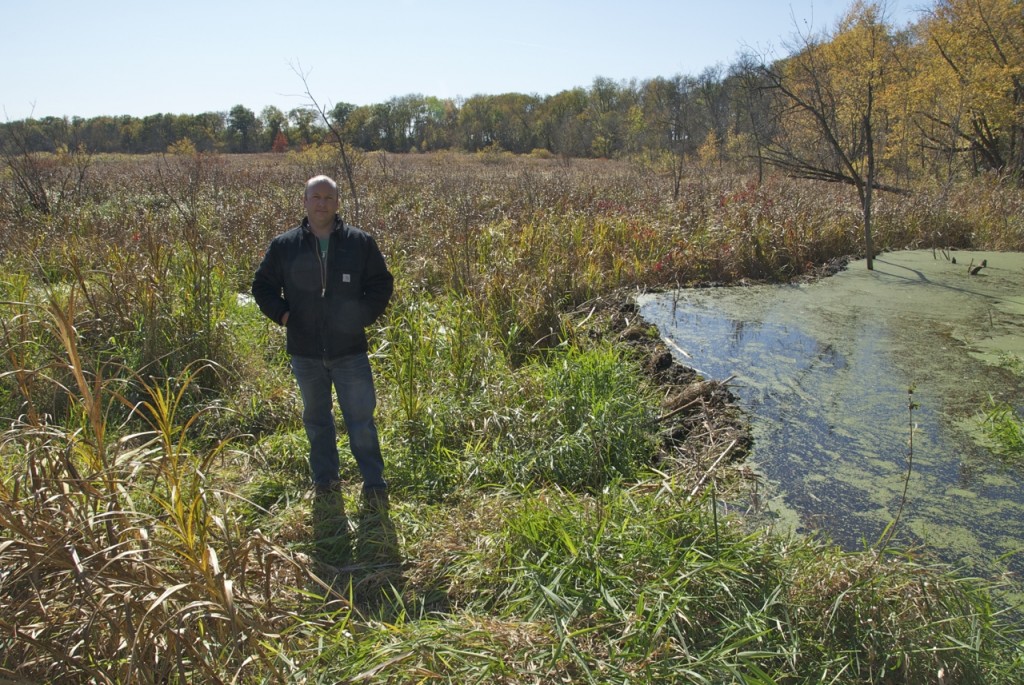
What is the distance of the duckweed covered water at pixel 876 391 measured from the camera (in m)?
2.77

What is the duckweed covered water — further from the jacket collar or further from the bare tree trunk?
the jacket collar

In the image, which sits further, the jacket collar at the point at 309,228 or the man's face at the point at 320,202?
the jacket collar at the point at 309,228

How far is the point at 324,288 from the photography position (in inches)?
120

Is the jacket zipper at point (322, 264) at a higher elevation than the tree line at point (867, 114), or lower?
lower

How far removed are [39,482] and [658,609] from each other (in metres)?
1.91

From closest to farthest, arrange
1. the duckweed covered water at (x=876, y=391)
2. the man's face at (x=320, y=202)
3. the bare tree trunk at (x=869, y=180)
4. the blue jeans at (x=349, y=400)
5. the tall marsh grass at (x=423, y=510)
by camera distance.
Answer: the tall marsh grass at (x=423, y=510) → the duckweed covered water at (x=876, y=391) → the man's face at (x=320, y=202) → the blue jeans at (x=349, y=400) → the bare tree trunk at (x=869, y=180)

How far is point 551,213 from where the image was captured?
25.9 feet

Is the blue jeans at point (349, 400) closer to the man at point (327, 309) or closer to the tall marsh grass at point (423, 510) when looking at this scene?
the man at point (327, 309)

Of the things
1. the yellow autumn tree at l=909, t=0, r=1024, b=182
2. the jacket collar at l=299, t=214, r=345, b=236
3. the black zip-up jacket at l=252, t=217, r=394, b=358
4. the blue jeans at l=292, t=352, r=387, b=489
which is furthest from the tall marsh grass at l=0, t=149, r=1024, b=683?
the yellow autumn tree at l=909, t=0, r=1024, b=182

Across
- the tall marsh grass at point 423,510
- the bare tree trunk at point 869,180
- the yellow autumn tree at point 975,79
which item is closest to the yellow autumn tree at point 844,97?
the bare tree trunk at point 869,180

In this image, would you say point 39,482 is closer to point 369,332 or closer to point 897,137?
point 369,332

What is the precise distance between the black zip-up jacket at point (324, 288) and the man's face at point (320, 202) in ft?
0.34

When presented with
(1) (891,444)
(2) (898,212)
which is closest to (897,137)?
(2) (898,212)

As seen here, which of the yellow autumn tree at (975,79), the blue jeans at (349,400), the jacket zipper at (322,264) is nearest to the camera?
the jacket zipper at (322,264)
